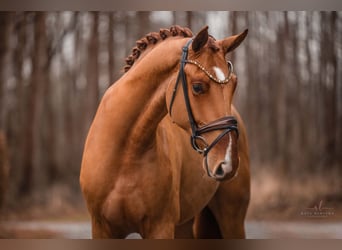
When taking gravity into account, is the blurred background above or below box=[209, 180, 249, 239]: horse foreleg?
above

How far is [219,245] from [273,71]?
1.41 metres

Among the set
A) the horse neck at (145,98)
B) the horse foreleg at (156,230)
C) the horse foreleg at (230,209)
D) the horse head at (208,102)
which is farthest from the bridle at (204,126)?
the horse foreleg at (230,209)

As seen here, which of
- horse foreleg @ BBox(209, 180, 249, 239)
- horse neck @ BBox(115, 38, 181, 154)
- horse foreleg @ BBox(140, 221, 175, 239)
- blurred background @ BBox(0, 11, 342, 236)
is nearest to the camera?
horse neck @ BBox(115, 38, 181, 154)

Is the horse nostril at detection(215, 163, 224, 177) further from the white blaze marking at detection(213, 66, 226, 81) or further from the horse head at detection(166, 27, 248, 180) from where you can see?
the white blaze marking at detection(213, 66, 226, 81)

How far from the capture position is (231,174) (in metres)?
2.33

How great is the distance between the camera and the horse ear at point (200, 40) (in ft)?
7.72

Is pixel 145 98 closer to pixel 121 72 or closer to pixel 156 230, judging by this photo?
pixel 156 230

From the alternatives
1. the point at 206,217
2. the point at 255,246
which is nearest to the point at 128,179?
the point at 206,217

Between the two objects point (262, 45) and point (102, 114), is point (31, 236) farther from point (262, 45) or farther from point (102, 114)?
point (262, 45)

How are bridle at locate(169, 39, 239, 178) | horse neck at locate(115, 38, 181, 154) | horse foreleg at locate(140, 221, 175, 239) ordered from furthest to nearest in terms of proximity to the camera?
1. horse foreleg at locate(140, 221, 175, 239)
2. horse neck at locate(115, 38, 181, 154)
3. bridle at locate(169, 39, 239, 178)

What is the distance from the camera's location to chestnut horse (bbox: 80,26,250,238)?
2.38 metres

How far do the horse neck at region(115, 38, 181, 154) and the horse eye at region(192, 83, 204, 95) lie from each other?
0.65 feet

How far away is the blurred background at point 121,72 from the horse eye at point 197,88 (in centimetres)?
153

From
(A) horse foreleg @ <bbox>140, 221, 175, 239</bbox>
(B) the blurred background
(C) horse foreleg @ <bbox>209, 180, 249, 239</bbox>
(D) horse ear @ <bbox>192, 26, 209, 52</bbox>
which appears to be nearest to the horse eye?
(D) horse ear @ <bbox>192, 26, 209, 52</bbox>
